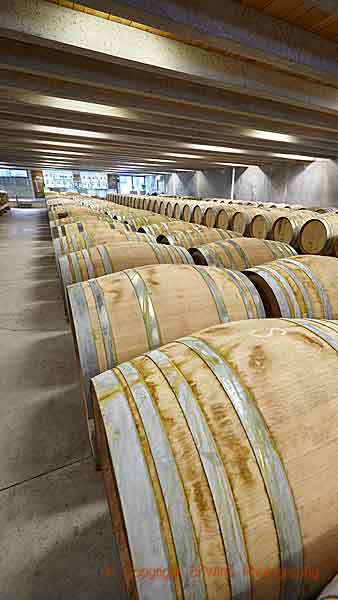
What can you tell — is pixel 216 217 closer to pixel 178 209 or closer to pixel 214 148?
pixel 178 209

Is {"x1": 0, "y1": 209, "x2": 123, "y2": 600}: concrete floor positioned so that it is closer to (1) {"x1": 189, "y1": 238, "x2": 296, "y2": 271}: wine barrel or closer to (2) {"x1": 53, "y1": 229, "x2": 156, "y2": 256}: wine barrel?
(2) {"x1": 53, "y1": 229, "x2": 156, "y2": 256}: wine barrel

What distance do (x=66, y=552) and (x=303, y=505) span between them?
4.08 feet

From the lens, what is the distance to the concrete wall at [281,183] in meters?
12.9

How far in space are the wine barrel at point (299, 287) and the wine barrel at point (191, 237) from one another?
206cm

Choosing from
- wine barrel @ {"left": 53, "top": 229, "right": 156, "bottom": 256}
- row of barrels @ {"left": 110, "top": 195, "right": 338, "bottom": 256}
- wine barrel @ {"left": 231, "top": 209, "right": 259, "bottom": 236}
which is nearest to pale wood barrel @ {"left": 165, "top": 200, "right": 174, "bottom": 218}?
row of barrels @ {"left": 110, "top": 195, "right": 338, "bottom": 256}

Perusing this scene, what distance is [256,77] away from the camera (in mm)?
4578

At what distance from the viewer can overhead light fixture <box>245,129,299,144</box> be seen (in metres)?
8.56

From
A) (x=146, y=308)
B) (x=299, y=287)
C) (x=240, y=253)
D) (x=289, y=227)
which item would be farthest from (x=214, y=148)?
(x=146, y=308)

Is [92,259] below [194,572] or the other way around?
the other way around

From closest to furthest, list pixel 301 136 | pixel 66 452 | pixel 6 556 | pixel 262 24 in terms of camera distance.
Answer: pixel 6 556
pixel 66 452
pixel 262 24
pixel 301 136

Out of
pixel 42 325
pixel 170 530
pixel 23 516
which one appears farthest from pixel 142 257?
pixel 170 530

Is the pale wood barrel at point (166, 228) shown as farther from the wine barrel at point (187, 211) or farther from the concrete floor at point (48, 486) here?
the wine barrel at point (187, 211)

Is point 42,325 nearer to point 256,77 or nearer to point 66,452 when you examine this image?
point 66,452

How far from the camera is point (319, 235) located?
5.06 m
